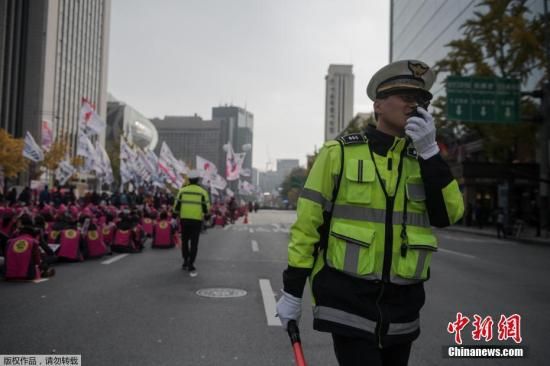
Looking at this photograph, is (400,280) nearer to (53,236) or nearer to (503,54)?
(53,236)

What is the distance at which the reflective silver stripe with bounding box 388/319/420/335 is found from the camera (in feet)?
7.39

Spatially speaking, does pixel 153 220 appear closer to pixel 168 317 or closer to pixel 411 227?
pixel 168 317

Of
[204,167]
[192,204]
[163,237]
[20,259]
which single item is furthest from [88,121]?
[20,259]

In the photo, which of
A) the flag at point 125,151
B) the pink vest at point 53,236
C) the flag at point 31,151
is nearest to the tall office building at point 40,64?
the flag at point 125,151

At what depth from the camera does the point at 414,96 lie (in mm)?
2473

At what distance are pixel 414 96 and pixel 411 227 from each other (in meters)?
0.68

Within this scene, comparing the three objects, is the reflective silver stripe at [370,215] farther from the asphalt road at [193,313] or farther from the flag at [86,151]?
the flag at [86,151]

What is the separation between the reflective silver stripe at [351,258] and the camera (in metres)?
2.23

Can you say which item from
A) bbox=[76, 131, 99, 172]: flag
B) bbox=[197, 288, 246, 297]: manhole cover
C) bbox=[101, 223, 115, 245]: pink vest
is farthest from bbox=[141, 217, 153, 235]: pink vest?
bbox=[197, 288, 246, 297]: manhole cover

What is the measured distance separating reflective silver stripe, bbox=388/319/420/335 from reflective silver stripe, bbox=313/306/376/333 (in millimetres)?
93

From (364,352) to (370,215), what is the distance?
0.64 metres

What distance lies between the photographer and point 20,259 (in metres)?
7.81

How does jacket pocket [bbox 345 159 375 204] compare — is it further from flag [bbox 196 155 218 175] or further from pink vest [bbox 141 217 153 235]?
flag [bbox 196 155 218 175]

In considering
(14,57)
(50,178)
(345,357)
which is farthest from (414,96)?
(14,57)
